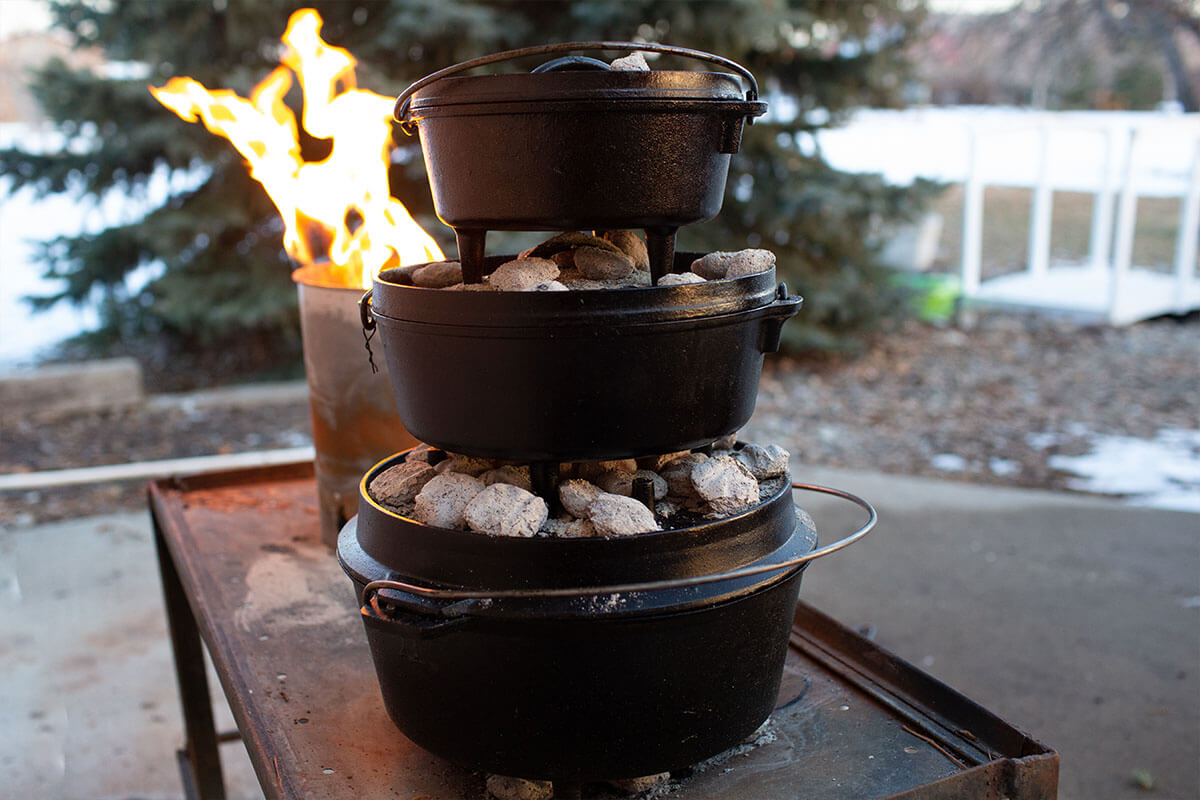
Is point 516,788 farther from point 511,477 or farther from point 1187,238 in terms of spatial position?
point 1187,238

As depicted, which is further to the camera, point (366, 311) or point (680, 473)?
point (366, 311)

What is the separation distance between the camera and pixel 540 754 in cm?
150

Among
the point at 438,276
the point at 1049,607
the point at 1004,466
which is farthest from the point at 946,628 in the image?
the point at 438,276

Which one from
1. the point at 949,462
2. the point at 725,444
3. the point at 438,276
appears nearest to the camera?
the point at 438,276

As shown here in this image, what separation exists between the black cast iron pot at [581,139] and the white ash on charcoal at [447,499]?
41cm

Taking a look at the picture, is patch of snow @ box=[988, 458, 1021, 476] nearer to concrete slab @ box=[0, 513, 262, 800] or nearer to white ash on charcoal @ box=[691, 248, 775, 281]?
concrete slab @ box=[0, 513, 262, 800]

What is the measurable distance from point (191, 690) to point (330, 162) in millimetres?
1507

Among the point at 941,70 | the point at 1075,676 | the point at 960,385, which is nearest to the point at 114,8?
the point at 960,385

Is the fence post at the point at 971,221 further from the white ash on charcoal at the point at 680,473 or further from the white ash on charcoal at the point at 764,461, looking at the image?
the white ash on charcoal at the point at 680,473

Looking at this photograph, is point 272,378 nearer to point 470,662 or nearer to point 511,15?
point 511,15

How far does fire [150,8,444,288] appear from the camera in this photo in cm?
260

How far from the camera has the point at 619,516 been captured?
4.83 ft

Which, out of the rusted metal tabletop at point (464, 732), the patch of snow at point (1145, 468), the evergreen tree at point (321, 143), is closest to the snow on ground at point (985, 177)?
the patch of snow at point (1145, 468)

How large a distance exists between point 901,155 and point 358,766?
15.7 meters
